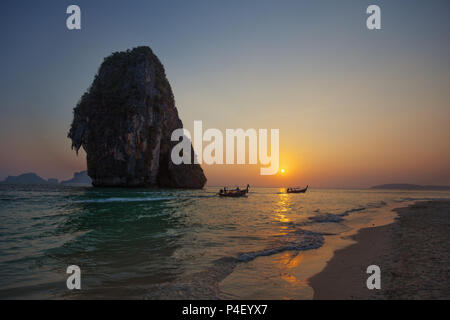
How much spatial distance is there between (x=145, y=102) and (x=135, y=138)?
13.1 metres

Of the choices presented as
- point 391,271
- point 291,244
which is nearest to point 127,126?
point 291,244

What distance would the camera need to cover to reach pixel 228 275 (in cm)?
646

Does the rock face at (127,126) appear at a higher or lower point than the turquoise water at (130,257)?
higher

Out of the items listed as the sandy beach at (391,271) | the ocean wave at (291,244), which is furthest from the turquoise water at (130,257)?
the sandy beach at (391,271)

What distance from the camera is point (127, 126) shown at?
72.4 m

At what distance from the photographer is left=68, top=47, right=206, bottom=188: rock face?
72250mm

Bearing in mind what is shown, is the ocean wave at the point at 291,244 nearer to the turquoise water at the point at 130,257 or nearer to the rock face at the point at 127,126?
the turquoise water at the point at 130,257

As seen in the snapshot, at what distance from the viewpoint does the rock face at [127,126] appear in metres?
72.2

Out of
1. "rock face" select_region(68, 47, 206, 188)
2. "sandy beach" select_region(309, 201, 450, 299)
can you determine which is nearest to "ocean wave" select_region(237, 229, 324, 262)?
"sandy beach" select_region(309, 201, 450, 299)

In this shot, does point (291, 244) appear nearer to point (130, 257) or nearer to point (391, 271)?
point (391, 271)
